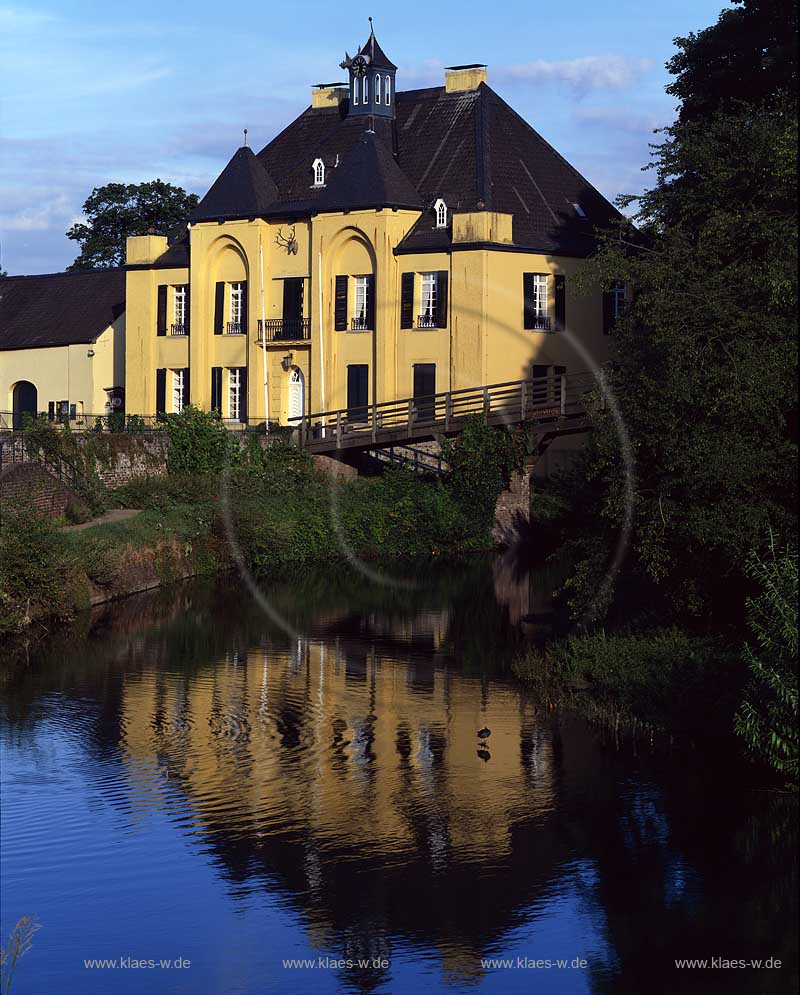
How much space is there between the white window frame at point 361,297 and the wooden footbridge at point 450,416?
3471 mm

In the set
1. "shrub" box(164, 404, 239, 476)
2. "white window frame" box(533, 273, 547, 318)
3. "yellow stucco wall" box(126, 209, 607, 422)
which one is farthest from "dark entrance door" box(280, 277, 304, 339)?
"white window frame" box(533, 273, 547, 318)

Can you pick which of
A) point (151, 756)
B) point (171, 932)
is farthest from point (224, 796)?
point (171, 932)

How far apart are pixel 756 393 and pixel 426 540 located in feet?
81.5

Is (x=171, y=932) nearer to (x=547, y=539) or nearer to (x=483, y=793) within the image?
(x=483, y=793)

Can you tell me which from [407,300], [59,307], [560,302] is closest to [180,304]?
[59,307]

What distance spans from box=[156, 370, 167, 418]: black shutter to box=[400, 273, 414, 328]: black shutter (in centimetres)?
1045

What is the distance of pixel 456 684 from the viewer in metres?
27.9

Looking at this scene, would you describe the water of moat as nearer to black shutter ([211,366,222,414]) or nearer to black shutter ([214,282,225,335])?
black shutter ([211,366,222,414])

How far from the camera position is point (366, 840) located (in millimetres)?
18750

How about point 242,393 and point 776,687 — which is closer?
point 776,687

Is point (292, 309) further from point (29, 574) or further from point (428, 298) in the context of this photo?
point (29, 574)

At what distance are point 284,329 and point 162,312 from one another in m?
6.02

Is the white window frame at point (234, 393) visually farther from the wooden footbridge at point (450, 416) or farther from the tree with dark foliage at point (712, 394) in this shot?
the tree with dark foliage at point (712, 394)

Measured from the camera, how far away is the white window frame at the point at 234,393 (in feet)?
188
